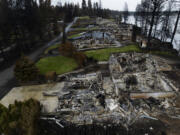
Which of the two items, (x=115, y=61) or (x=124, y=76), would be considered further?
(x=115, y=61)

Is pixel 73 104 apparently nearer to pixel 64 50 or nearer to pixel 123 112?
pixel 123 112

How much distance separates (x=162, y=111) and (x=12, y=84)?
15.4 m

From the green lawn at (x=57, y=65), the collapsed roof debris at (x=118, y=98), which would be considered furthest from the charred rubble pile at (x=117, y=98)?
the green lawn at (x=57, y=65)

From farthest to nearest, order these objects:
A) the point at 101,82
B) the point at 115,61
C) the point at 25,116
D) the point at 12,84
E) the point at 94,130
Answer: the point at 115,61, the point at 12,84, the point at 101,82, the point at 94,130, the point at 25,116

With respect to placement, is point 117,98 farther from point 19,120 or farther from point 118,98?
point 19,120

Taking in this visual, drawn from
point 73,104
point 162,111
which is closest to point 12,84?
point 73,104

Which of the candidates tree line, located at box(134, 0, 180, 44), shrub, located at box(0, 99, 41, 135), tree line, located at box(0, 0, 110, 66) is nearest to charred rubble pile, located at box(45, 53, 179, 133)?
shrub, located at box(0, 99, 41, 135)

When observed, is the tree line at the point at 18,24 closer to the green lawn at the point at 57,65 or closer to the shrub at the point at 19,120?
the green lawn at the point at 57,65

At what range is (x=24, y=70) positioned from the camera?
43.9 ft

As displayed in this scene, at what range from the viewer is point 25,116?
23.8ft

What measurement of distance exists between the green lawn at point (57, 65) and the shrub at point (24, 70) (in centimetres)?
261

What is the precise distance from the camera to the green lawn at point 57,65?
16.7 m

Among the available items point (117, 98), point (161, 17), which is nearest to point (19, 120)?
point (117, 98)

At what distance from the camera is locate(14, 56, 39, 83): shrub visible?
13.3m
